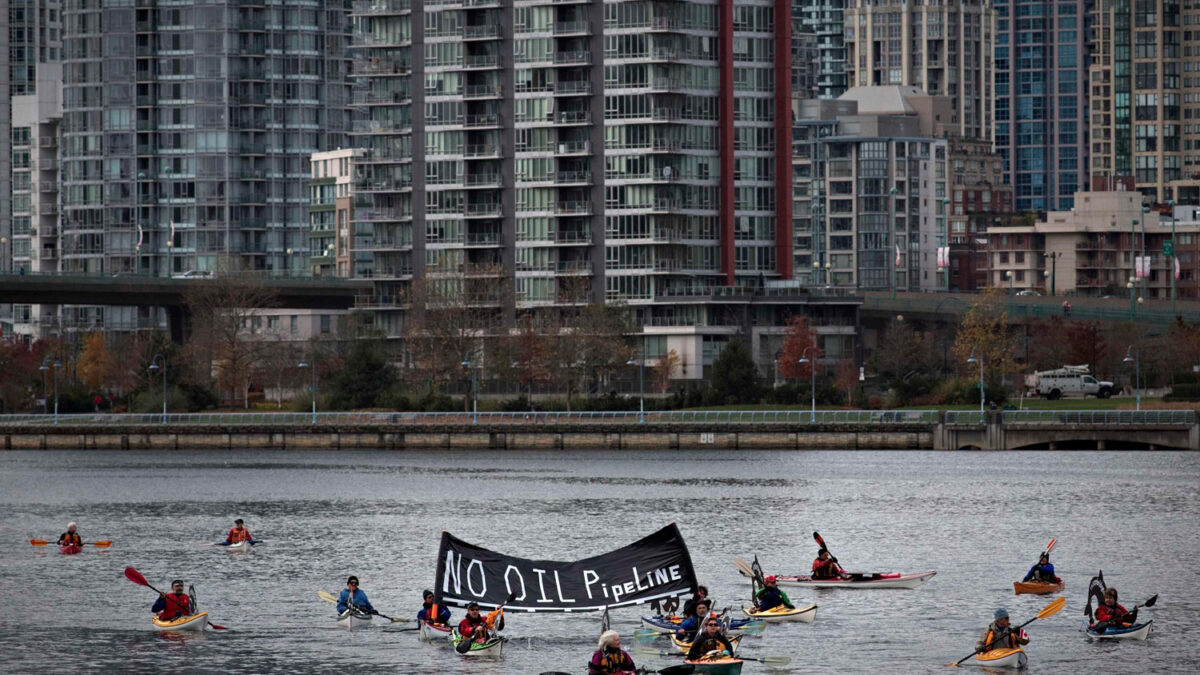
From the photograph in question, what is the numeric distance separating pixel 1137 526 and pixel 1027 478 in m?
37.1

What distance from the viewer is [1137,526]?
400 ft

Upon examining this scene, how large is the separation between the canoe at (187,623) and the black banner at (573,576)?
1206 cm

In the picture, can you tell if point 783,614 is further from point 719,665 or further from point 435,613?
point 719,665

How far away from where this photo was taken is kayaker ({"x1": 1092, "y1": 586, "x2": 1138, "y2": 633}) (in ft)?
247

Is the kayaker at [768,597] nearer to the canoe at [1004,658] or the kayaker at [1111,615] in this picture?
the canoe at [1004,658]

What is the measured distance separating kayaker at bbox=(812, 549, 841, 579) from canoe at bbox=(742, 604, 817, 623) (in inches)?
324

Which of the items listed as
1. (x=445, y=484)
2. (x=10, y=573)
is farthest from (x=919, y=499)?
(x=10, y=573)

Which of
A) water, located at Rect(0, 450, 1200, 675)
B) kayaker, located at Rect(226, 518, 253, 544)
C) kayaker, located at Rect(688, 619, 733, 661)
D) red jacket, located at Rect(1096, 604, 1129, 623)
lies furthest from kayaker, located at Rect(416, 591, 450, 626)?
kayaker, located at Rect(226, 518, 253, 544)

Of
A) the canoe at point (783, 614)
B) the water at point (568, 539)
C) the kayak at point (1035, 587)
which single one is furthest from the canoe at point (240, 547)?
the kayak at point (1035, 587)

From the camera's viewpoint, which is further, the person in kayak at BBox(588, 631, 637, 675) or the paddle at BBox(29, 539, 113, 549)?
the paddle at BBox(29, 539, 113, 549)

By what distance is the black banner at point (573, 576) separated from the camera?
7106cm

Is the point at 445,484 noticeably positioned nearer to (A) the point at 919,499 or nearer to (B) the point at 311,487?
(B) the point at 311,487

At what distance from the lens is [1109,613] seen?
2965 inches

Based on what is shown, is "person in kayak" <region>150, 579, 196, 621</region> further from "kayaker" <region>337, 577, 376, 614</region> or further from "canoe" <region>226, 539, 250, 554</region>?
"canoe" <region>226, 539, 250, 554</region>
